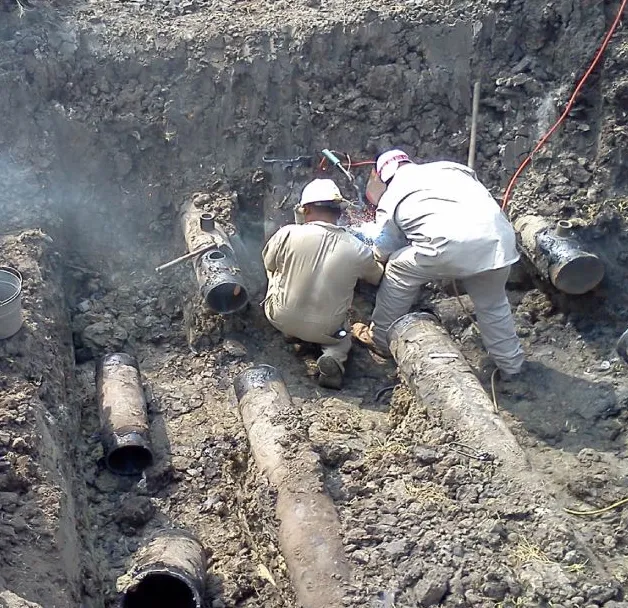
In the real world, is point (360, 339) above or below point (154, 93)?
below

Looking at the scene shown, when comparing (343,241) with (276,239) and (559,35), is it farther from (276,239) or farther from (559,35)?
(559,35)

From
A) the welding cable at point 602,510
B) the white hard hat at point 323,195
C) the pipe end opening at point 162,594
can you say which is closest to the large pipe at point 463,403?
the welding cable at point 602,510

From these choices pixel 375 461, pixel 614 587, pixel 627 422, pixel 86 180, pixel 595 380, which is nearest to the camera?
pixel 614 587

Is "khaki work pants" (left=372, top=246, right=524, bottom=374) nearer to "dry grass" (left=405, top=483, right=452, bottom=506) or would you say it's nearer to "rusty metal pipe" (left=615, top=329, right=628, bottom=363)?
"rusty metal pipe" (left=615, top=329, right=628, bottom=363)

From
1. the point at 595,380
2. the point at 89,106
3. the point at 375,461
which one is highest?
the point at 89,106

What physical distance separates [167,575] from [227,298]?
2.70m

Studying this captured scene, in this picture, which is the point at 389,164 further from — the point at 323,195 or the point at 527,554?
the point at 527,554

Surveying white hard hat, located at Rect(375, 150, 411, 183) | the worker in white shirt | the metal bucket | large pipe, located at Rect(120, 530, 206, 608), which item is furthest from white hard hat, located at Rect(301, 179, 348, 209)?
large pipe, located at Rect(120, 530, 206, 608)

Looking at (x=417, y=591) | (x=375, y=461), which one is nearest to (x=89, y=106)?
(x=375, y=461)

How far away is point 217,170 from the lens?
755cm

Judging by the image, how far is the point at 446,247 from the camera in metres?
5.86

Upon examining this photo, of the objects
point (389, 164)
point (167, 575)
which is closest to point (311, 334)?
point (389, 164)

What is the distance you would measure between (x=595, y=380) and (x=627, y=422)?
51cm

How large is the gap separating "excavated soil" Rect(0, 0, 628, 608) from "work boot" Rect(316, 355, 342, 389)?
0.12 metres
